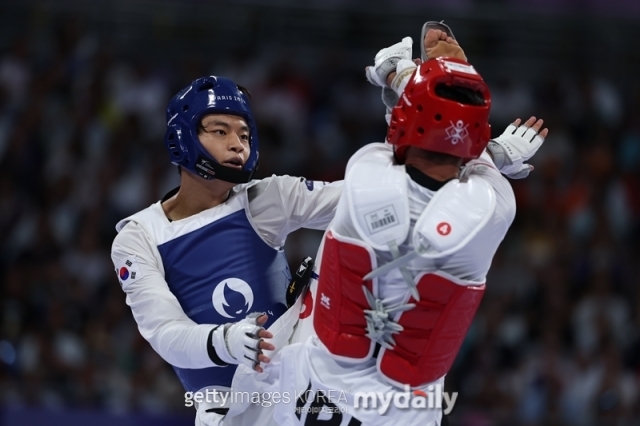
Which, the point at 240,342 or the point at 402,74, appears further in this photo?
the point at 402,74

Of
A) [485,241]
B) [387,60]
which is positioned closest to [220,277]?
[387,60]

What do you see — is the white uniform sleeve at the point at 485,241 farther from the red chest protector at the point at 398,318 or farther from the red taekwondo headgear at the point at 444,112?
the red taekwondo headgear at the point at 444,112

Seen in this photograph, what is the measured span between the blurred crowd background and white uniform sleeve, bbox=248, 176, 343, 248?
382 cm

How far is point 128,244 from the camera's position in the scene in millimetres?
4949

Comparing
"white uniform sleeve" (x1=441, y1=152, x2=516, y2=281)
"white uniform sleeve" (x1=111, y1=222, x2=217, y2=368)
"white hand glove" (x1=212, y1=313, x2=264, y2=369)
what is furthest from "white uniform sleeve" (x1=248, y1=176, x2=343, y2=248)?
"white uniform sleeve" (x1=441, y1=152, x2=516, y2=281)

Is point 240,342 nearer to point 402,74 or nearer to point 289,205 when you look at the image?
point 289,205

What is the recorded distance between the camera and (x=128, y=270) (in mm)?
4832

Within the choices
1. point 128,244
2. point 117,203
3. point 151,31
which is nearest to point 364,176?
point 128,244

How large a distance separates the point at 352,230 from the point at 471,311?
652 millimetres

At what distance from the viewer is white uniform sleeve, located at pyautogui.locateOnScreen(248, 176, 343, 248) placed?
16.8 ft

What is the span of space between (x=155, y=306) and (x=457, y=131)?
70.3 inches

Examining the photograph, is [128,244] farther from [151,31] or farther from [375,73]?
[151,31]

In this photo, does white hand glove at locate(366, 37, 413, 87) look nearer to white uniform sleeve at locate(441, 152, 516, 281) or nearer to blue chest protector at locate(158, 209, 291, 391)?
white uniform sleeve at locate(441, 152, 516, 281)

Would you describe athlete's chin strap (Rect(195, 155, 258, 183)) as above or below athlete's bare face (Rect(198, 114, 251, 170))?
below
